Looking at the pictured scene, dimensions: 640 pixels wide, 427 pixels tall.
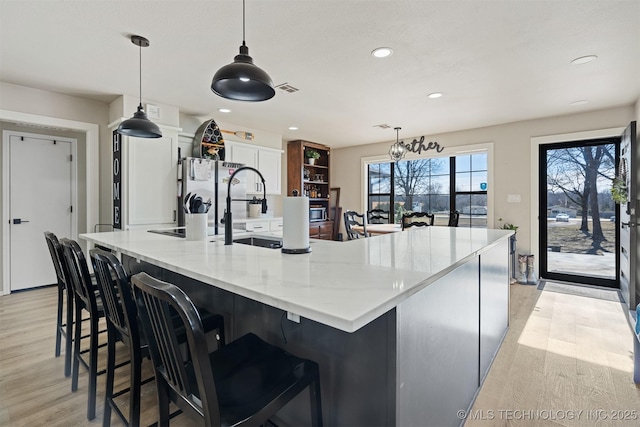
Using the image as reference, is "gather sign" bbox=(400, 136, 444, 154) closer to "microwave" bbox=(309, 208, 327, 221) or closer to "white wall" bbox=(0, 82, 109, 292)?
"microwave" bbox=(309, 208, 327, 221)

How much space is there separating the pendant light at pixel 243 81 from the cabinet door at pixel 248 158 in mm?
3360

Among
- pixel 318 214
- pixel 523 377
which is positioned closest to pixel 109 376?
pixel 523 377

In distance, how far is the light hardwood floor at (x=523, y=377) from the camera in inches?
71.3

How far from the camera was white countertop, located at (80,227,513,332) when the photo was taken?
2.82 feet

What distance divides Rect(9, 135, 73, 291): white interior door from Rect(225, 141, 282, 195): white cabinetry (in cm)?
227

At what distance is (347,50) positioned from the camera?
270 cm

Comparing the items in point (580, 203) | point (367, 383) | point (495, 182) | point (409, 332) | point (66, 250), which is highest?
point (495, 182)

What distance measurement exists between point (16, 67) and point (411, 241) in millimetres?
3932

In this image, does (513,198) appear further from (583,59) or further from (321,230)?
(321,230)

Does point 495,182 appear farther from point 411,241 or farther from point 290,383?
point 290,383

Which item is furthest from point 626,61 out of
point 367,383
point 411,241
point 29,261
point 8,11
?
point 29,261

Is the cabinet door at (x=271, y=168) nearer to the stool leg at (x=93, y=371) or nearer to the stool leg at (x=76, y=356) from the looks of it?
the stool leg at (x=76, y=356)

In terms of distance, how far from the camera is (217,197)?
4.66 metres

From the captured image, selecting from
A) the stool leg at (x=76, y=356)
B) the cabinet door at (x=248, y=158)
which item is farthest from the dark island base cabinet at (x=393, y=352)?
the cabinet door at (x=248, y=158)
